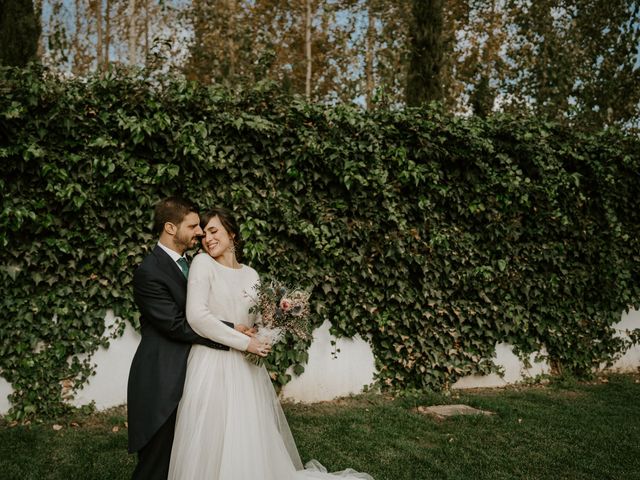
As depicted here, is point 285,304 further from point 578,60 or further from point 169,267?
point 578,60

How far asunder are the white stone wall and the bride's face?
2.81 meters

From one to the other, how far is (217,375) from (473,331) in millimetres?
4398

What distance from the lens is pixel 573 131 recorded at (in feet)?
21.9

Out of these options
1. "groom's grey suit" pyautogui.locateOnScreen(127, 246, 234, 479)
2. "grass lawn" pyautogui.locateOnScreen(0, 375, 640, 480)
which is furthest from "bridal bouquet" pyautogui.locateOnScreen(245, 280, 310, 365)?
"grass lawn" pyautogui.locateOnScreen(0, 375, 640, 480)

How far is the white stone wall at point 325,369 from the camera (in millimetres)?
5125

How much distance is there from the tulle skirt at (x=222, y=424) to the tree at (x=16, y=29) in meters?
6.55

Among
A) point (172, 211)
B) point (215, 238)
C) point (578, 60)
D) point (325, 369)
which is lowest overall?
point (325, 369)

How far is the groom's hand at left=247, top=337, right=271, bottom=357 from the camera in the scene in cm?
273

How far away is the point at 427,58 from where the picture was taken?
917 centimetres

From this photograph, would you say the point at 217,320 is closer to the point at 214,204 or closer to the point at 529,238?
the point at 214,204

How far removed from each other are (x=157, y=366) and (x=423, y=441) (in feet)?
9.58

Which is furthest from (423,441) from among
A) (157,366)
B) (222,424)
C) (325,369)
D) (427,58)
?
(427,58)

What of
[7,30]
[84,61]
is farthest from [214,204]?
[84,61]

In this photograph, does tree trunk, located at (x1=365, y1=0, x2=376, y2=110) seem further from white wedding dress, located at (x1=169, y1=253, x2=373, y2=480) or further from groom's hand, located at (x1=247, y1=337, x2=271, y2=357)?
groom's hand, located at (x1=247, y1=337, x2=271, y2=357)
